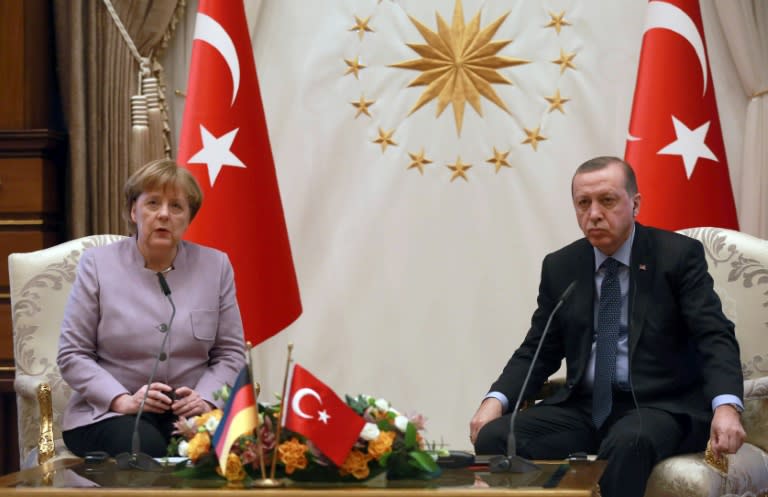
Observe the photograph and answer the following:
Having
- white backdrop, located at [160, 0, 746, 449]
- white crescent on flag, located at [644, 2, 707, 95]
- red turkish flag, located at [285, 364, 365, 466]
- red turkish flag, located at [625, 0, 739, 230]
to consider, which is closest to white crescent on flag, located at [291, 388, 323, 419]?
red turkish flag, located at [285, 364, 365, 466]

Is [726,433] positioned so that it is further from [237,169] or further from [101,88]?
[101,88]

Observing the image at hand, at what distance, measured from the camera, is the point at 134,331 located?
3.44 metres

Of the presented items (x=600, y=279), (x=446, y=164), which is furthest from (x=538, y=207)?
(x=600, y=279)

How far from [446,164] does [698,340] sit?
6.96ft

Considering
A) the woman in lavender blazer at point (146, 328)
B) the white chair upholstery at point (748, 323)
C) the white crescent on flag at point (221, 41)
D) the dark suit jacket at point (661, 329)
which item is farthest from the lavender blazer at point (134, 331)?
the white chair upholstery at point (748, 323)

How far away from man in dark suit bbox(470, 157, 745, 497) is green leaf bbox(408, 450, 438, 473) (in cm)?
82

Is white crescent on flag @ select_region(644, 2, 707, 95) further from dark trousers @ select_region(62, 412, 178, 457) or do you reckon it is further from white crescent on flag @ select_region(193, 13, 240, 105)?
dark trousers @ select_region(62, 412, 178, 457)

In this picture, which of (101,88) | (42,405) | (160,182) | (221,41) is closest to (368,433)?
(160,182)

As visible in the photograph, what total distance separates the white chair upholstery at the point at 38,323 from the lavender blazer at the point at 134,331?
301 mm

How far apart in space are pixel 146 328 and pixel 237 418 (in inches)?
46.8

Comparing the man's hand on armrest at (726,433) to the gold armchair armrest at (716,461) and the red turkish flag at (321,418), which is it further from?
the red turkish flag at (321,418)

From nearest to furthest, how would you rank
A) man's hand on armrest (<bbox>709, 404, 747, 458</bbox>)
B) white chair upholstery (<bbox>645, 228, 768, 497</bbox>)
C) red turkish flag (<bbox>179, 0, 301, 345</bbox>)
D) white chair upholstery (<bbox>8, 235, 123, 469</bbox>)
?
man's hand on armrest (<bbox>709, 404, 747, 458</bbox>) → white chair upholstery (<bbox>645, 228, 768, 497</bbox>) → white chair upholstery (<bbox>8, 235, 123, 469</bbox>) → red turkish flag (<bbox>179, 0, 301, 345</bbox>)

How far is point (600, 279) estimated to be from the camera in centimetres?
351

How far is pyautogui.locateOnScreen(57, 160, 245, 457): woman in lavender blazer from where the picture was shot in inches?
133
